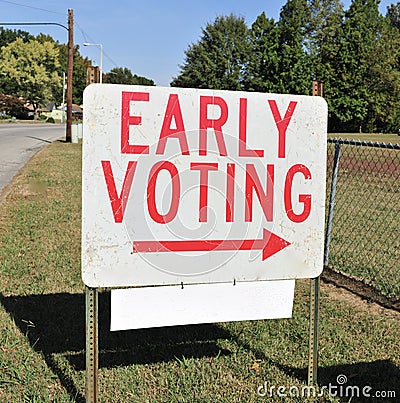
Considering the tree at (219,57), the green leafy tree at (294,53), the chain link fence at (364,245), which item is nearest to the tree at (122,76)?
the tree at (219,57)

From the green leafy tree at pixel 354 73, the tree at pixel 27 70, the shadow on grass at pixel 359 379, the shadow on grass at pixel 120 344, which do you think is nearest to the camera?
the shadow on grass at pixel 359 379

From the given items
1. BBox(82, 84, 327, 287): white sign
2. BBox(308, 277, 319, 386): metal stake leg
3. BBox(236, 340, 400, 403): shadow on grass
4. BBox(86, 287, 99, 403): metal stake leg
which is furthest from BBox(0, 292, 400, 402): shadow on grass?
BBox(82, 84, 327, 287): white sign

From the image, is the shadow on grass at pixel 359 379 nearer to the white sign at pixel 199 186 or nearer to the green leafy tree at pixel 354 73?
the white sign at pixel 199 186

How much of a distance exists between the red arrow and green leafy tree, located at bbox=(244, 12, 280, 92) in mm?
57301

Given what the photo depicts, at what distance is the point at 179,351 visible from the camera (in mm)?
3867

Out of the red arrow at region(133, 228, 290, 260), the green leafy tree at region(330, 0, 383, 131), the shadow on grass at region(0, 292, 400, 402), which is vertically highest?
the green leafy tree at region(330, 0, 383, 131)

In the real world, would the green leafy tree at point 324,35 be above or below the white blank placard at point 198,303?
above

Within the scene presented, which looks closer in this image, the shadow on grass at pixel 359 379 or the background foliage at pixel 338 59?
the shadow on grass at pixel 359 379

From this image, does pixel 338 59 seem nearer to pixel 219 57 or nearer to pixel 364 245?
pixel 219 57

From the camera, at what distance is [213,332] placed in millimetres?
4234

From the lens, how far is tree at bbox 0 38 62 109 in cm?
7612

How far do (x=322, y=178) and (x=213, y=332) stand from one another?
159cm

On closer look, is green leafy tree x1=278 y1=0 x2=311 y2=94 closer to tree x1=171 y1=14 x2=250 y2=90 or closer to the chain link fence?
tree x1=171 y1=14 x2=250 y2=90

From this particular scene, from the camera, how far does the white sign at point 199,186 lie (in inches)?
114
